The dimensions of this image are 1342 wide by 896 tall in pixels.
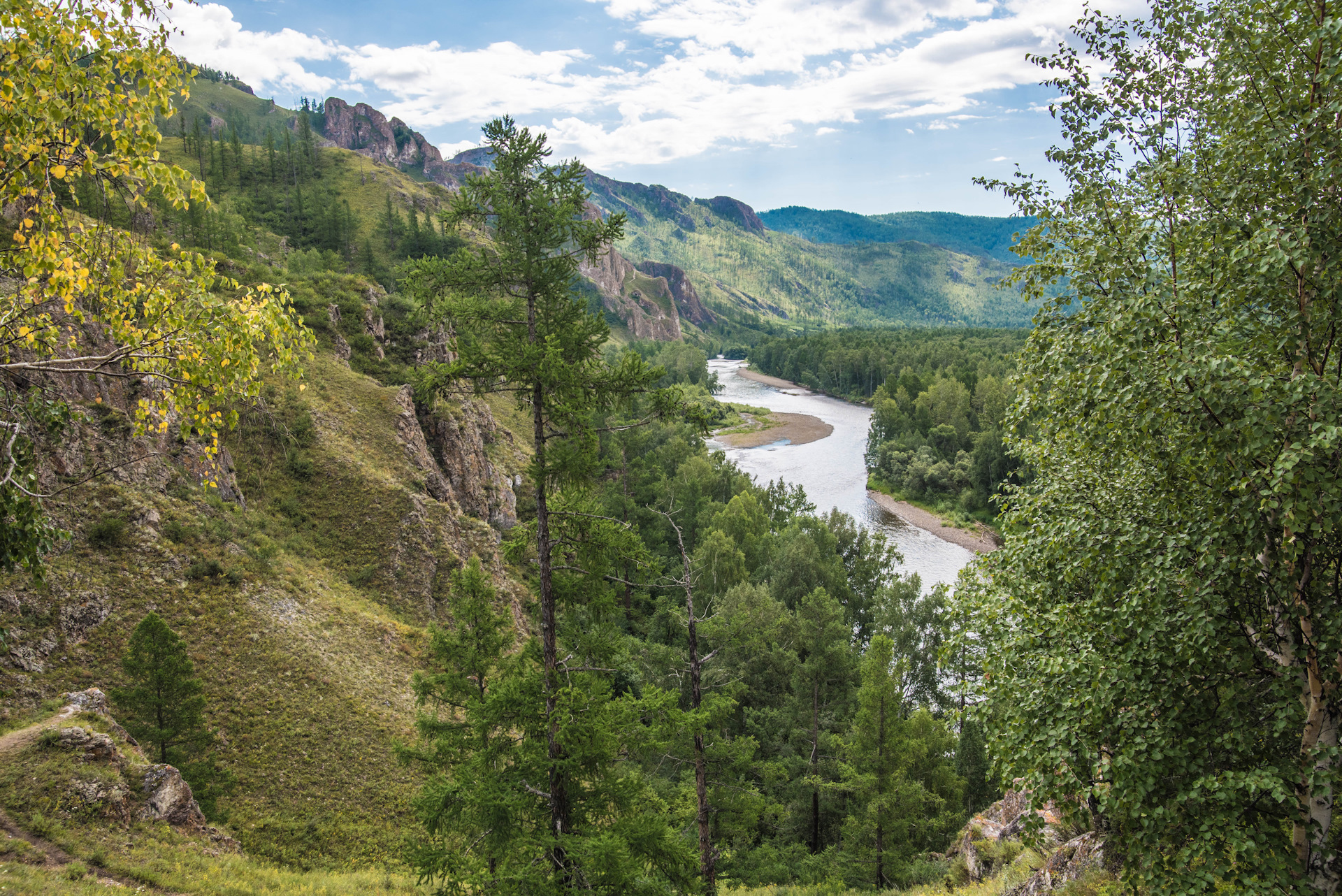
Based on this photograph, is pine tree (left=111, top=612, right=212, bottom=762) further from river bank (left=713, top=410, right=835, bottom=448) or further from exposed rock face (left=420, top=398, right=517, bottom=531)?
river bank (left=713, top=410, right=835, bottom=448)

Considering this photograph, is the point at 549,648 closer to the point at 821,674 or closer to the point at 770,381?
the point at 821,674

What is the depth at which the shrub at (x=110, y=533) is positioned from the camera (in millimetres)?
20562

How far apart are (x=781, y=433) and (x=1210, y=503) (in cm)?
9318

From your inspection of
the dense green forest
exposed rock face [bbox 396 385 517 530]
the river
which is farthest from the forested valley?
the dense green forest

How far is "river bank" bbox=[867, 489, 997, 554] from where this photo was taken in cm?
5847

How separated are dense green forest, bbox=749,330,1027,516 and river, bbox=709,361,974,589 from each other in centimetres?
390

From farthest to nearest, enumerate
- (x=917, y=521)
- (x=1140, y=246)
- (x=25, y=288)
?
(x=917, y=521), (x=1140, y=246), (x=25, y=288)

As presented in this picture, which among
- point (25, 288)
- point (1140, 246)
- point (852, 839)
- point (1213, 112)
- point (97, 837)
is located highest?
point (1213, 112)

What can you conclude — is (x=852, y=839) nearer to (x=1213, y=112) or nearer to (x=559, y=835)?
(x=559, y=835)

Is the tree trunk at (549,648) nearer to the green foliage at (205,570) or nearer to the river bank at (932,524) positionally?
the green foliage at (205,570)

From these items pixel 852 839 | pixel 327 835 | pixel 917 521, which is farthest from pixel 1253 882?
pixel 917 521

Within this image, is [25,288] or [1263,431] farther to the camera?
[1263,431]

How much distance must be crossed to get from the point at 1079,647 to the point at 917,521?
59.3m

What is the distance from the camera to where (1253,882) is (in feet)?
20.6
